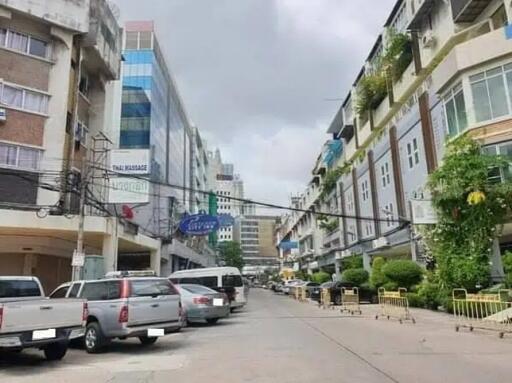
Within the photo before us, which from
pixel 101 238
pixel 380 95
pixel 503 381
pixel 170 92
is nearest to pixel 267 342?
pixel 503 381

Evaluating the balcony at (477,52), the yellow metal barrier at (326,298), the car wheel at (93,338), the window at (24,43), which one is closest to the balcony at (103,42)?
the window at (24,43)

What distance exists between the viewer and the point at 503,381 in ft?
25.3

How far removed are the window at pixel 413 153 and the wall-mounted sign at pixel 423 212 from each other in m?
8.78

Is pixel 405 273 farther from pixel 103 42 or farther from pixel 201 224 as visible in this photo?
pixel 103 42

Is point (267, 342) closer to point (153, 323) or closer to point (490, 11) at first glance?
point (153, 323)

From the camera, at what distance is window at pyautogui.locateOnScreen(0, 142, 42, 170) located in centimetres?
2425

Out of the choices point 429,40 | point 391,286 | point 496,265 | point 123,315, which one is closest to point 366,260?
point 391,286

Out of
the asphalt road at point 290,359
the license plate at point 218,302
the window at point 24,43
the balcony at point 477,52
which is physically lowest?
the asphalt road at point 290,359

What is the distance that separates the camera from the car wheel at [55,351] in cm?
1076

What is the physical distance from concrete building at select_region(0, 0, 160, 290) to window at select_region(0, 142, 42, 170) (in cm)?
4

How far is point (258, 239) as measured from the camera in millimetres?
149500

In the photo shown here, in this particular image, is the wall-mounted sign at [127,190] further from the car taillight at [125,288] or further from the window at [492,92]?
the window at [492,92]

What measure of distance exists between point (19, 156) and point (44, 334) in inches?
672

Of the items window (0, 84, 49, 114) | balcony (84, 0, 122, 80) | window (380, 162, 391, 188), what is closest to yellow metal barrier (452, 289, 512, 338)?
window (380, 162, 391, 188)
